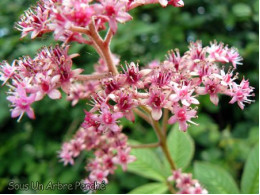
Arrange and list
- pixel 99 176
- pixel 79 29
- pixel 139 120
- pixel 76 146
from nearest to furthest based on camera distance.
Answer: pixel 79 29 → pixel 99 176 → pixel 76 146 → pixel 139 120

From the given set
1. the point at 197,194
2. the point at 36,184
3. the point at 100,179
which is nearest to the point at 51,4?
the point at 100,179

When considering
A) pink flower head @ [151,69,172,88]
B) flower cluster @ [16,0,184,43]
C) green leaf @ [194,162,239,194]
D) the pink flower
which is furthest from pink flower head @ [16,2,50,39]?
green leaf @ [194,162,239,194]

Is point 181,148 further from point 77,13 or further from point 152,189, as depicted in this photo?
point 77,13

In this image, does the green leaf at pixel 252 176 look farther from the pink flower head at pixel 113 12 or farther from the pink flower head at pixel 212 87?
the pink flower head at pixel 113 12

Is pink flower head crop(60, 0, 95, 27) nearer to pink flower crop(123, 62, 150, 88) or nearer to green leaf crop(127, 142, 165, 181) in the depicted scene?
pink flower crop(123, 62, 150, 88)

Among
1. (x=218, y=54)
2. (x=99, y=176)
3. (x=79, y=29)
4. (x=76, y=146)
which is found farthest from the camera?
(x=76, y=146)

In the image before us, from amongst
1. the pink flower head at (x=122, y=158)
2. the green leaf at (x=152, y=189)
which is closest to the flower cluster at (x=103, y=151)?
the pink flower head at (x=122, y=158)

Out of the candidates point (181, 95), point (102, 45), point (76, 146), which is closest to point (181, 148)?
point (76, 146)

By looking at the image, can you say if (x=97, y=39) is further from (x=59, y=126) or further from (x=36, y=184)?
(x=59, y=126)
